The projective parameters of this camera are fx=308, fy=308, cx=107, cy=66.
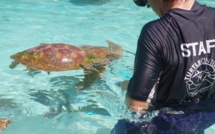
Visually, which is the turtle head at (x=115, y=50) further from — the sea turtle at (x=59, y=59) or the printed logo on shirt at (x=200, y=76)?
the printed logo on shirt at (x=200, y=76)

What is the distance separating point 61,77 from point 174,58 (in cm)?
304

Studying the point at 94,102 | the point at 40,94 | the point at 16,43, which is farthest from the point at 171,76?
the point at 16,43

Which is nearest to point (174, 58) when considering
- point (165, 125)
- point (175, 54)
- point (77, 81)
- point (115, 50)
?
point (175, 54)

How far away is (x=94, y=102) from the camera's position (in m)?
3.76

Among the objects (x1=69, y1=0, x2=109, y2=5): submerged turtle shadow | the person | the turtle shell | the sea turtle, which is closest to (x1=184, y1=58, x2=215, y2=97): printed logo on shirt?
the person

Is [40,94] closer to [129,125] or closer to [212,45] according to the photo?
[129,125]

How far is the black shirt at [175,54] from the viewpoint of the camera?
154cm

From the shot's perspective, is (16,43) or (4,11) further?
(4,11)

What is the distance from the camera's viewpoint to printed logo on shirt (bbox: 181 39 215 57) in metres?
1.58

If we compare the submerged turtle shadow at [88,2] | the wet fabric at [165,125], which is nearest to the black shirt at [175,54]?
the wet fabric at [165,125]

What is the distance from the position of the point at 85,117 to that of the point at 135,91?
6.42 feet

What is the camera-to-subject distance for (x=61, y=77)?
14.5ft

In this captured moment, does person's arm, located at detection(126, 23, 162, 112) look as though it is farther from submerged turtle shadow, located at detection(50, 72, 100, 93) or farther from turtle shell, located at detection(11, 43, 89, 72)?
turtle shell, located at detection(11, 43, 89, 72)

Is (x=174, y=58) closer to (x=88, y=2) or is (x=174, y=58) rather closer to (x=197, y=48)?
(x=197, y=48)
